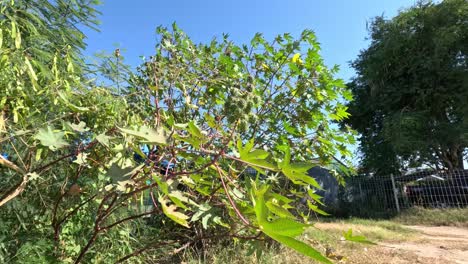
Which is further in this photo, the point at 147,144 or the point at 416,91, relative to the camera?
the point at 416,91

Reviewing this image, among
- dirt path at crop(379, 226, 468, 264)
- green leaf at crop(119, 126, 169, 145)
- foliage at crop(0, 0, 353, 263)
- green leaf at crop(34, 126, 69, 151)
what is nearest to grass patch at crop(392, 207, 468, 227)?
dirt path at crop(379, 226, 468, 264)

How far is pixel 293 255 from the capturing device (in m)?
3.28

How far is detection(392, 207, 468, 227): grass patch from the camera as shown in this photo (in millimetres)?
9258

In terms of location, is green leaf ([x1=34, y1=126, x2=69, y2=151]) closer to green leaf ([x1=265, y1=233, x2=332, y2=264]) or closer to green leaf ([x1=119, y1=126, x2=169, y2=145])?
green leaf ([x1=119, y1=126, x2=169, y2=145])

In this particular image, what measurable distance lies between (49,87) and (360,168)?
15.6 metres

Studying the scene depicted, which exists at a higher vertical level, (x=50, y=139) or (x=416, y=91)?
(x=416, y=91)

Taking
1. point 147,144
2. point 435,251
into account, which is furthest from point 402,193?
point 147,144

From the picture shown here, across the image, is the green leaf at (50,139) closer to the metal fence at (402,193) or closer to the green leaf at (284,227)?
the green leaf at (284,227)

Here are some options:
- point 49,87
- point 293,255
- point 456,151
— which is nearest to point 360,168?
point 456,151

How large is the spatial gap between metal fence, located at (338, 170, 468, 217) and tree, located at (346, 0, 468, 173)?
141cm

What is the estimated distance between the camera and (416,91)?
1489 centimetres

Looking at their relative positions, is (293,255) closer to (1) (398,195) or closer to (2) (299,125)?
(2) (299,125)

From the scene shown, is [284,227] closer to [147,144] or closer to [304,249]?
[304,249]

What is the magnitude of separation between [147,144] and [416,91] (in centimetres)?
1589
